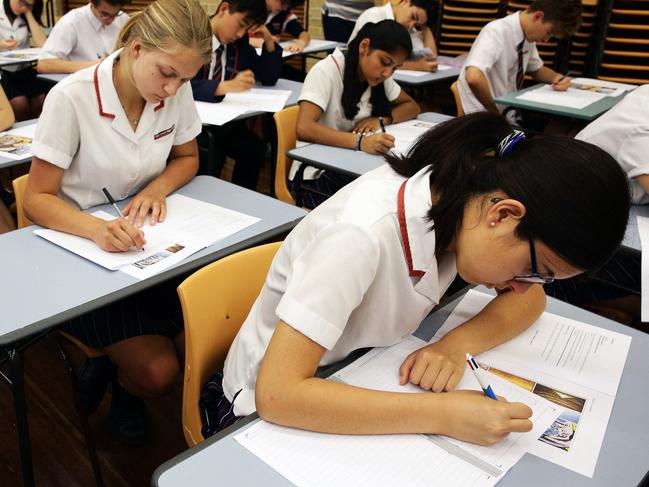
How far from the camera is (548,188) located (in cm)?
80

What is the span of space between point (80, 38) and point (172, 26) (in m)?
2.40

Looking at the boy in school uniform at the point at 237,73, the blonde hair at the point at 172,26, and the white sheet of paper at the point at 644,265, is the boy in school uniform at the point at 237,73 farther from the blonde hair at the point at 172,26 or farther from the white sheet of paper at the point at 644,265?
the white sheet of paper at the point at 644,265

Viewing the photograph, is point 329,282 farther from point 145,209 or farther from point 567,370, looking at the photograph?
point 145,209

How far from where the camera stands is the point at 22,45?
4.45 m

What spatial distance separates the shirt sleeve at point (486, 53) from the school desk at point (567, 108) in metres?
0.25

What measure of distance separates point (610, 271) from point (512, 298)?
0.83 m

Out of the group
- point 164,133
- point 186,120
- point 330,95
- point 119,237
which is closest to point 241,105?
point 330,95

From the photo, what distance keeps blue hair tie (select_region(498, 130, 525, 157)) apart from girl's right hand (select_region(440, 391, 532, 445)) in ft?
1.24

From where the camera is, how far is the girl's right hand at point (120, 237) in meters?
1.39

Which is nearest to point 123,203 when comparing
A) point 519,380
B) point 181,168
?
point 181,168

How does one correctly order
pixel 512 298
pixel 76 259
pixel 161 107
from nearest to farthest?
pixel 512 298
pixel 76 259
pixel 161 107

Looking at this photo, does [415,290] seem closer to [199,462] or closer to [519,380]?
[519,380]

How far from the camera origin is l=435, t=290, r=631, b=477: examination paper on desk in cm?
87

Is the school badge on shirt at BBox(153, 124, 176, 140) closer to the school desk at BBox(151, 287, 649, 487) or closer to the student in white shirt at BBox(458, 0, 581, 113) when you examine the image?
the school desk at BBox(151, 287, 649, 487)
